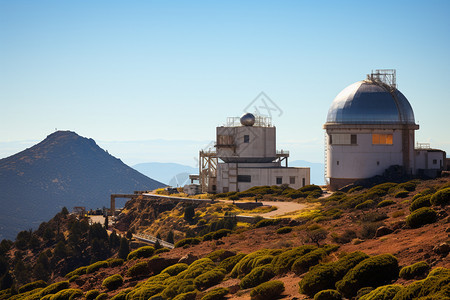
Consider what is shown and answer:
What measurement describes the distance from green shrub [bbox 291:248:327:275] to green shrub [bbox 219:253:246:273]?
4652mm

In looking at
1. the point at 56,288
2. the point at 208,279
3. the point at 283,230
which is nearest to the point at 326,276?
the point at 208,279

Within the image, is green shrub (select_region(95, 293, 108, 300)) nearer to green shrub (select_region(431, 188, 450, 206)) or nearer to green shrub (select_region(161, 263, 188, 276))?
green shrub (select_region(161, 263, 188, 276))

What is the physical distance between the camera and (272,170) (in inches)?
2640

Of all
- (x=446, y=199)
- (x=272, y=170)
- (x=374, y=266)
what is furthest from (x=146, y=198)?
(x=374, y=266)

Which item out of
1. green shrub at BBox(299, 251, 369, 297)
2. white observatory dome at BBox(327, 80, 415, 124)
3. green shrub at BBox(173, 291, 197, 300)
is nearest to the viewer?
green shrub at BBox(299, 251, 369, 297)

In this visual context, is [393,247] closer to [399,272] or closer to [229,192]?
[399,272]

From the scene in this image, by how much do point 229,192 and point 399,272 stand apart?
4632cm

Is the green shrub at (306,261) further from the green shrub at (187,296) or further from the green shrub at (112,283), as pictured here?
the green shrub at (112,283)

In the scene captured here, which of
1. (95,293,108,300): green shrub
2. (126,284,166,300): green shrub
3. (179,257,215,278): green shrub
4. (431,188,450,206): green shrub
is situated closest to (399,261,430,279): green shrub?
(431,188,450,206): green shrub

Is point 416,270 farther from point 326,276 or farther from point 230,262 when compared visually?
point 230,262

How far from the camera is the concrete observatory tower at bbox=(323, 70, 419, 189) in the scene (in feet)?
193

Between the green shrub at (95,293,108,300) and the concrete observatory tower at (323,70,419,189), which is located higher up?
the concrete observatory tower at (323,70,419,189)

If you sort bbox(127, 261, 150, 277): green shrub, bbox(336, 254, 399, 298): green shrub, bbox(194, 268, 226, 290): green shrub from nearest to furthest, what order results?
bbox(336, 254, 399, 298): green shrub, bbox(194, 268, 226, 290): green shrub, bbox(127, 261, 150, 277): green shrub

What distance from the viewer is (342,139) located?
60500 mm
